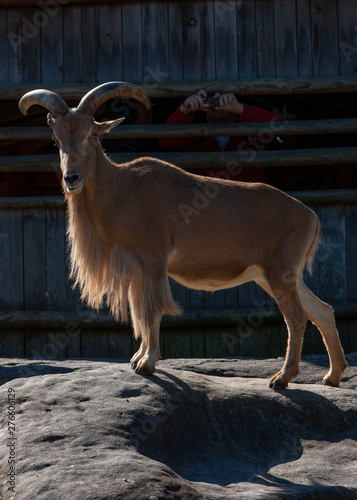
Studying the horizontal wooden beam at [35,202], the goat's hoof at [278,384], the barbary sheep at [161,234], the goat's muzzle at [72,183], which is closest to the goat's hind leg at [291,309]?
the barbary sheep at [161,234]

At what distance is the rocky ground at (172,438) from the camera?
3.93 m

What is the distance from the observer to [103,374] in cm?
539

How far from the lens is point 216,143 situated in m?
9.36

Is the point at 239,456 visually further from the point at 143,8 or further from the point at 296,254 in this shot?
the point at 143,8

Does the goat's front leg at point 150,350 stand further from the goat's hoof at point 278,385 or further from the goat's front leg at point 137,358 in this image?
the goat's hoof at point 278,385

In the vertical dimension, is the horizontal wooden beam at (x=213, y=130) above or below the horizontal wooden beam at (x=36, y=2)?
below

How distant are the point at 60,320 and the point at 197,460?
13.0 ft

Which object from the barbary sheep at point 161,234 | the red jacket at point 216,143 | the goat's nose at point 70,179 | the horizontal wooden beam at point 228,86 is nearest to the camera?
the goat's nose at point 70,179

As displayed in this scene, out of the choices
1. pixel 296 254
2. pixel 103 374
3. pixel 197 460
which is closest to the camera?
pixel 197 460

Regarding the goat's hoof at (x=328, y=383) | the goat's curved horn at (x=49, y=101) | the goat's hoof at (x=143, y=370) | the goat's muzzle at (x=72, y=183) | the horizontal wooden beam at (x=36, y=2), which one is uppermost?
the horizontal wooden beam at (x=36, y=2)

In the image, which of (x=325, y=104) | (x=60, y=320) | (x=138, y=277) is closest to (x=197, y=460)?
(x=138, y=277)

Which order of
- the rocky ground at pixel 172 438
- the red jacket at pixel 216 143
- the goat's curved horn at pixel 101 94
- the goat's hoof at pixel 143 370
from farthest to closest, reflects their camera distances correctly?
the red jacket at pixel 216 143 → the goat's curved horn at pixel 101 94 → the goat's hoof at pixel 143 370 → the rocky ground at pixel 172 438

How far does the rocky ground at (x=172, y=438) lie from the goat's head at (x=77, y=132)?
5.22 ft

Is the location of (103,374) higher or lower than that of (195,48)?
lower
